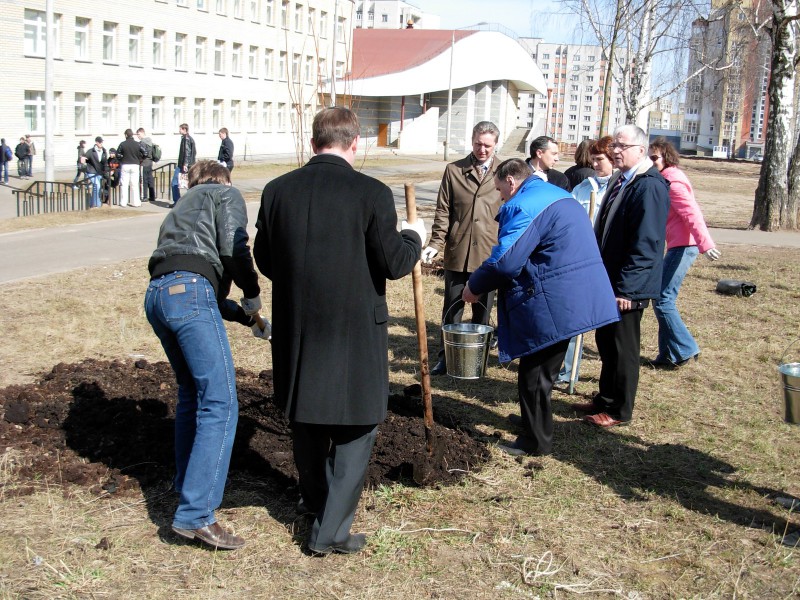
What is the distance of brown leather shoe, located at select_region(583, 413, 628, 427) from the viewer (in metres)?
5.73

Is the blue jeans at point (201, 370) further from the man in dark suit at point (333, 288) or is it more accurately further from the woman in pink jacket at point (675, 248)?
the woman in pink jacket at point (675, 248)

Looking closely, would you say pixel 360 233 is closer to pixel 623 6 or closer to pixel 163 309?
pixel 163 309

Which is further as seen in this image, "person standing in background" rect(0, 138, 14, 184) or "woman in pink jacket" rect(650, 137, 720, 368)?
"person standing in background" rect(0, 138, 14, 184)

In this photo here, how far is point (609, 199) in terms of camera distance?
5.74m

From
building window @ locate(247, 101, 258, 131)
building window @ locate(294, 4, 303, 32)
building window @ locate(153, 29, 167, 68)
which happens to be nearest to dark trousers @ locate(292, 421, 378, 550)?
building window @ locate(153, 29, 167, 68)

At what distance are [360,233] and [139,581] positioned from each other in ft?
5.82

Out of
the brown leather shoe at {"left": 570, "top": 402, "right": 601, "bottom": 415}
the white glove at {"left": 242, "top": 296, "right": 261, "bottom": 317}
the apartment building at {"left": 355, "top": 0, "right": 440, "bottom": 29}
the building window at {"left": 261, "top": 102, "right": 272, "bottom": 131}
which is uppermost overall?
the apartment building at {"left": 355, "top": 0, "right": 440, "bottom": 29}

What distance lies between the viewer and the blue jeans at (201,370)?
374 cm

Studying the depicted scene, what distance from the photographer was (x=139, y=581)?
360 centimetres

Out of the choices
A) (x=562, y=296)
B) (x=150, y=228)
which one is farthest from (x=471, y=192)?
(x=150, y=228)

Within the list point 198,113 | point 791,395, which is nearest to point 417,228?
point 791,395

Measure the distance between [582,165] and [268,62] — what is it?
48549 mm

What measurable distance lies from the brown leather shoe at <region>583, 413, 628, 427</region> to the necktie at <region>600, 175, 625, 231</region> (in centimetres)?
129

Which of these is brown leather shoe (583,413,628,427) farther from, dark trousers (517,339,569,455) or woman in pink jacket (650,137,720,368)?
woman in pink jacket (650,137,720,368)
